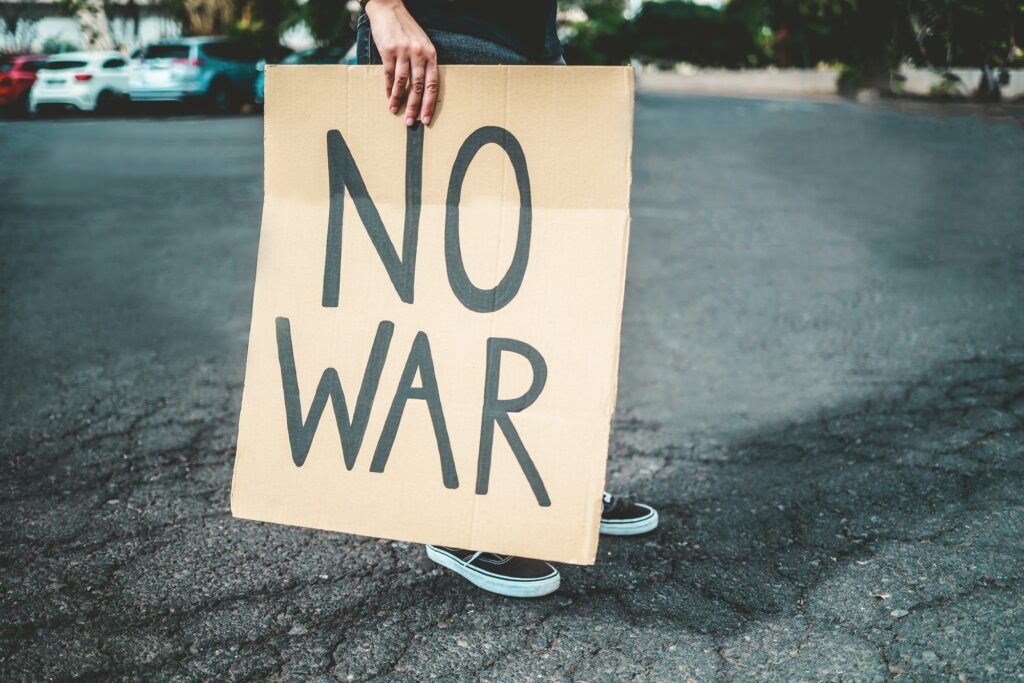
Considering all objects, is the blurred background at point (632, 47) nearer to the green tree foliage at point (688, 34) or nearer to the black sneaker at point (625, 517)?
the green tree foliage at point (688, 34)

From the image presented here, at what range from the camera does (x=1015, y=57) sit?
10.5 ft

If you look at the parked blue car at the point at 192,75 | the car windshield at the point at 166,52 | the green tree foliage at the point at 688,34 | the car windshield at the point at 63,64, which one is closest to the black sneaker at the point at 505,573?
the parked blue car at the point at 192,75

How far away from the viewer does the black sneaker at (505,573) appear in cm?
198

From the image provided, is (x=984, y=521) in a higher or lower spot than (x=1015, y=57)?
lower

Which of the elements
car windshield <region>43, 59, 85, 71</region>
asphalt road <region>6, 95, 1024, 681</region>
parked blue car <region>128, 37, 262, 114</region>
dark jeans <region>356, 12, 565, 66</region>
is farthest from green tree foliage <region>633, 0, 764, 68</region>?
dark jeans <region>356, 12, 565, 66</region>

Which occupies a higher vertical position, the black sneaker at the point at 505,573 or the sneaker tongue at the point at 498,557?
the sneaker tongue at the point at 498,557

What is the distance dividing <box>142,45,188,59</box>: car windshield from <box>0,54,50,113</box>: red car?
7.59ft

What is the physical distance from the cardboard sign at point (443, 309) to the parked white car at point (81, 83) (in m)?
17.0

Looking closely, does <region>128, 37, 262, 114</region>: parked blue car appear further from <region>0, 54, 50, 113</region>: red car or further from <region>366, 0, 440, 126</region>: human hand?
<region>366, 0, 440, 126</region>: human hand

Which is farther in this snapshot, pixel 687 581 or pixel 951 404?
pixel 951 404

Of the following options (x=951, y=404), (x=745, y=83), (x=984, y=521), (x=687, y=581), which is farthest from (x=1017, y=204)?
(x=745, y=83)

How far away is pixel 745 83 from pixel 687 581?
26.0 m

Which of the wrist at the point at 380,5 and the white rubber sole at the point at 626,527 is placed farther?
the white rubber sole at the point at 626,527

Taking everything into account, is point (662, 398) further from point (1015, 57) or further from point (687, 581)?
point (1015, 57)
